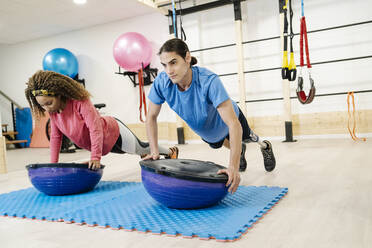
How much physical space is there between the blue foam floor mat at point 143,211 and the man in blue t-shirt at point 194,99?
0.16 metres

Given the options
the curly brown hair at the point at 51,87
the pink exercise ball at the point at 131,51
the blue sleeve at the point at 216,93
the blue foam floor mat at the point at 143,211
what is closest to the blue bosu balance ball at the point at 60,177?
the blue foam floor mat at the point at 143,211

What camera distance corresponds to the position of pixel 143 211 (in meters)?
1.49

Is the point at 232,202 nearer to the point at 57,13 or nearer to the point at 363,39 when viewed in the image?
the point at 363,39

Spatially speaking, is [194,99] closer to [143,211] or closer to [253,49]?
[143,211]

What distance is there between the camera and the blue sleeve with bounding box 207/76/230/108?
4.86 ft

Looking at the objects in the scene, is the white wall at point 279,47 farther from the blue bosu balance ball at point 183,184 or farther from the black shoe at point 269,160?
the blue bosu balance ball at point 183,184

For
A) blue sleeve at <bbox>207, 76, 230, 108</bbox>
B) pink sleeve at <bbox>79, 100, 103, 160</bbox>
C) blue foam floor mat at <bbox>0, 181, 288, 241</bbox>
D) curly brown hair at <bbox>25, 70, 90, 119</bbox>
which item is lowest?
blue foam floor mat at <bbox>0, 181, 288, 241</bbox>

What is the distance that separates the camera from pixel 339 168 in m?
2.31

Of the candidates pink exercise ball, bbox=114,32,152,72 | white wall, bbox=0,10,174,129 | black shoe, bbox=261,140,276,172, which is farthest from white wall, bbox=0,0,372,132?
black shoe, bbox=261,140,276,172

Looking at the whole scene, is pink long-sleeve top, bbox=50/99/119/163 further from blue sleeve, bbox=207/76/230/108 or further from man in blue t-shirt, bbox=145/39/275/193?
blue sleeve, bbox=207/76/230/108

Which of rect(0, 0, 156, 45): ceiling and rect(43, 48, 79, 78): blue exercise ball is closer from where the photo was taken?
rect(0, 0, 156, 45): ceiling

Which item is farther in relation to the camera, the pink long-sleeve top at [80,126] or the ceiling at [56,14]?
the ceiling at [56,14]

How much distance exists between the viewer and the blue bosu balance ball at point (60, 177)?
1811 millimetres

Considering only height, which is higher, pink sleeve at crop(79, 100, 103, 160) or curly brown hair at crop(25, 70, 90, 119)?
curly brown hair at crop(25, 70, 90, 119)
